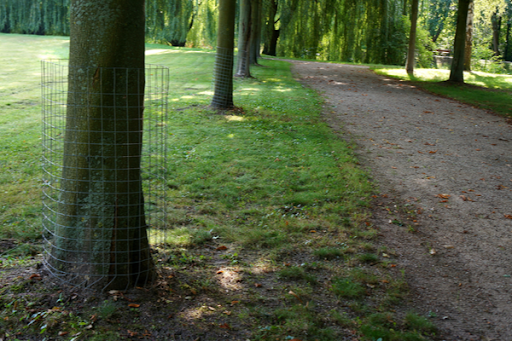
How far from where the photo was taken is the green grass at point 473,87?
14797 mm

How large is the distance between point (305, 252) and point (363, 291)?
922 mm

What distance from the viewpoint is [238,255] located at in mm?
4613

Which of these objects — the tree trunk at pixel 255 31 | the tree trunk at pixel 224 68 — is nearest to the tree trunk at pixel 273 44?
the tree trunk at pixel 255 31

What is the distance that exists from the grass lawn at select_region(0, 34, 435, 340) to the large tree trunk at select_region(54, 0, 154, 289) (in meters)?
0.29

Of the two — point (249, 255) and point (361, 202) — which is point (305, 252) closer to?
point (249, 255)

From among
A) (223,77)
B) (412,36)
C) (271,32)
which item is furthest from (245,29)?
(271,32)

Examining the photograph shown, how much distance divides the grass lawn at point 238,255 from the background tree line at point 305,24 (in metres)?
15.5

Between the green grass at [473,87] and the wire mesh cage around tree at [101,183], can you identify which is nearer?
the wire mesh cage around tree at [101,183]

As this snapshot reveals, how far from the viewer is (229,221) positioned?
17.8 ft

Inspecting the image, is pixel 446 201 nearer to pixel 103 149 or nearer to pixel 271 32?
pixel 103 149

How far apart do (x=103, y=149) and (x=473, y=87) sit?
1806cm

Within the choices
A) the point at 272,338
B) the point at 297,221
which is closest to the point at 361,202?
the point at 297,221

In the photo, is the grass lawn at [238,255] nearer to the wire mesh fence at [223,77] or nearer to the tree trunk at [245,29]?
the wire mesh fence at [223,77]

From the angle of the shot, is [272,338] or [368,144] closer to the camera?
[272,338]
